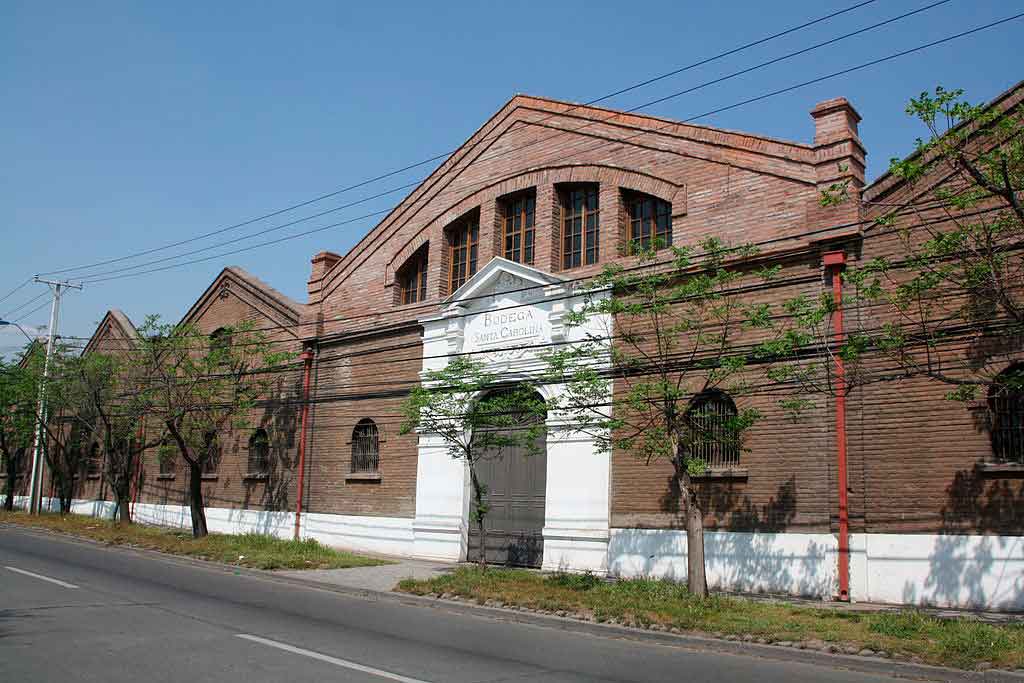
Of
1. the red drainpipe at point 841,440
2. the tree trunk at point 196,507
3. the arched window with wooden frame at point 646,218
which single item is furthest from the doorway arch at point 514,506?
the tree trunk at point 196,507

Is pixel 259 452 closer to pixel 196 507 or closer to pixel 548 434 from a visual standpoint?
pixel 196 507

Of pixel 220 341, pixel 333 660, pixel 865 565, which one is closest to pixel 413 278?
pixel 220 341

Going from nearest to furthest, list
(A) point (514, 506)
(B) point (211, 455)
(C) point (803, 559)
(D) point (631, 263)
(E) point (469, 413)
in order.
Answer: (C) point (803, 559) < (E) point (469, 413) < (D) point (631, 263) < (A) point (514, 506) < (B) point (211, 455)

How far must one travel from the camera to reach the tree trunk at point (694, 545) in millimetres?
12680

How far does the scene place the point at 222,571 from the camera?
17.7m

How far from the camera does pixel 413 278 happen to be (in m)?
22.6

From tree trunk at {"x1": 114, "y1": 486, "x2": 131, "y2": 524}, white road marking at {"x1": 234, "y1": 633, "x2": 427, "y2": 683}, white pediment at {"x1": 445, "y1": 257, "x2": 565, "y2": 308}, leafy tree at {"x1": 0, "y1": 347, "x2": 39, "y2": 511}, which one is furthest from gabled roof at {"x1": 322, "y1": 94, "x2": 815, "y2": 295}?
leafy tree at {"x1": 0, "y1": 347, "x2": 39, "y2": 511}

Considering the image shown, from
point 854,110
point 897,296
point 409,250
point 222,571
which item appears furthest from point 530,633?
point 409,250

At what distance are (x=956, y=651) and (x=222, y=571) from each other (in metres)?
13.8

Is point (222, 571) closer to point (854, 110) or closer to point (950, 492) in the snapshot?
point (950, 492)

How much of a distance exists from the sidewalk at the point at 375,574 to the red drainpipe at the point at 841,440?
7103 millimetres

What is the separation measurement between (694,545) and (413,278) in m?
12.1

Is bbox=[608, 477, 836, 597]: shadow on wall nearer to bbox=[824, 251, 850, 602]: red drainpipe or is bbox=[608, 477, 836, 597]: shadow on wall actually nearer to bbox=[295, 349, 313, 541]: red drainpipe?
bbox=[824, 251, 850, 602]: red drainpipe

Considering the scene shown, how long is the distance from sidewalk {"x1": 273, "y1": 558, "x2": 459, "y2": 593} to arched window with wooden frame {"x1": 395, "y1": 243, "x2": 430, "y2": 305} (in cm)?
671
